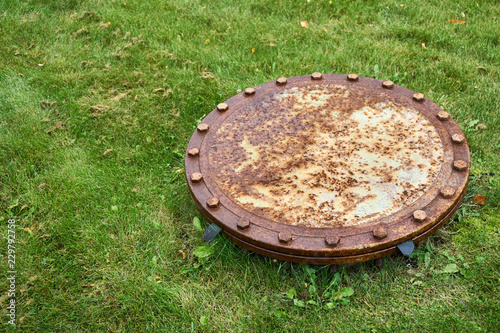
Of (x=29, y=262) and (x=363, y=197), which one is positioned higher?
(x=363, y=197)

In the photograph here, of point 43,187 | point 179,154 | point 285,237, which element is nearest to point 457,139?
point 285,237

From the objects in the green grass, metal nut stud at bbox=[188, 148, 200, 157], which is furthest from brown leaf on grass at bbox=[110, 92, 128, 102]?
metal nut stud at bbox=[188, 148, 200, 157]

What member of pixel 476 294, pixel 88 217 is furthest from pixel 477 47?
pixel 88 217

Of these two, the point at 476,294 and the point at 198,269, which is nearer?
the point at 476,294

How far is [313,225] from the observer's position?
2121mm

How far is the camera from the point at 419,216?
206 centimetres

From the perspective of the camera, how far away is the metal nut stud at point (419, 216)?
2.05m

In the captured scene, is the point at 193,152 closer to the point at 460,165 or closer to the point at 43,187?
the point at 43,187

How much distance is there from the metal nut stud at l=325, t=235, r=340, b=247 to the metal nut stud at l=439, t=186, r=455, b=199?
23.8 inches

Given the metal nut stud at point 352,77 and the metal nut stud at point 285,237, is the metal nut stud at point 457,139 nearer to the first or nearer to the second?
the metal nut stud at point 352,77

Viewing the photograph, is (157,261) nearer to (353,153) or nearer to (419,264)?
(353,153)

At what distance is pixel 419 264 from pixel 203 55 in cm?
276

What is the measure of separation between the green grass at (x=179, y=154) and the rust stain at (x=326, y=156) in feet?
1.33

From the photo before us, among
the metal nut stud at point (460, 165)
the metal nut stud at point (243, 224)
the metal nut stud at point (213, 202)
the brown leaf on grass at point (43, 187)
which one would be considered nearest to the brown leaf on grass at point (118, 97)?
the brown leaf on grass at point (43, 187)
